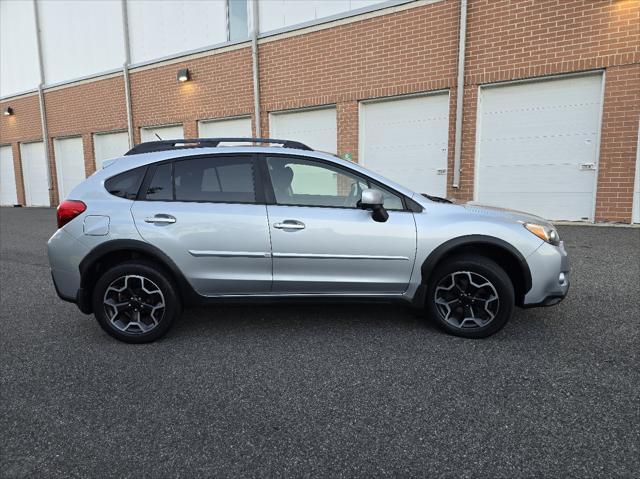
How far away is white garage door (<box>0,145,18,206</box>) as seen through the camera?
1913 cm

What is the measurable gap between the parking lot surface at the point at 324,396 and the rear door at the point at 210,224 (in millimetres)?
542

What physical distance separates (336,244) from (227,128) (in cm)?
1015

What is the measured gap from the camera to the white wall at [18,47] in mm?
17109

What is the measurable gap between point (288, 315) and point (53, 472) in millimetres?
2379

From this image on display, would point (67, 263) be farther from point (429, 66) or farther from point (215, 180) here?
point (429, 66)

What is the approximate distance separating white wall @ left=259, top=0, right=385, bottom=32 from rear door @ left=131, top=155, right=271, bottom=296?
27.2 feet

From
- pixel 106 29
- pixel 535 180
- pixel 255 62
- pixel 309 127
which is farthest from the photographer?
pixel 106 29

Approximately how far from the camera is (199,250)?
11.3ft

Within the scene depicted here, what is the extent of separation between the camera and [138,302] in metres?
3.50

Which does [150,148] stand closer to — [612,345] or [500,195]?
[612,345]

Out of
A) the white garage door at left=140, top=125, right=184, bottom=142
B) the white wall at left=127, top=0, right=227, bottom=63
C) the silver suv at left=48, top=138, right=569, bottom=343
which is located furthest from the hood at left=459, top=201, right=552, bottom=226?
the white garage door at left=140, top=125, right=184, bottom=142

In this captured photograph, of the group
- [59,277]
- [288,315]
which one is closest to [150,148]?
[59,277]

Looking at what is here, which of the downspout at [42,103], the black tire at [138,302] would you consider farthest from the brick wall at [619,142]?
the downspout at [42,103]

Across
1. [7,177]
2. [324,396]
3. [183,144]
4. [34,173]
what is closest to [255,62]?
[183,144]
